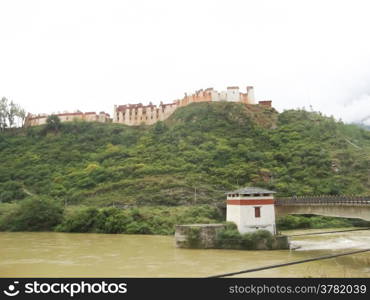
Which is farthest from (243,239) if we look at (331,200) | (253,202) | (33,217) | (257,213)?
(33,217)

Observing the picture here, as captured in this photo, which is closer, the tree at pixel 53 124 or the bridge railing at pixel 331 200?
the bridge railing at pixel 331 200

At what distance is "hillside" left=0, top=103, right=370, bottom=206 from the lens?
64.1 metres

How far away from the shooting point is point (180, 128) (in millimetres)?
92438

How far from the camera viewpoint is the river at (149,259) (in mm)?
24906

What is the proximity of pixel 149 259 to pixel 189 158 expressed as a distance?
45.6 m

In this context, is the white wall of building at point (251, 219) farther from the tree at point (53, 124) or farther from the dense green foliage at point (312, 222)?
the tree at point (53, 124)

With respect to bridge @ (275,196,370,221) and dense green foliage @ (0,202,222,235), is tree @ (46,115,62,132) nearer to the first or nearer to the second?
dense green foliage @ (0,202,222,235)

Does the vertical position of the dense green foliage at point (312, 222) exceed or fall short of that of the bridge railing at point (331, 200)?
it falls short

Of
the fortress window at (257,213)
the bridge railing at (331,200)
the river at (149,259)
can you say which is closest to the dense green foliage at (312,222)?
the river at (149,259)

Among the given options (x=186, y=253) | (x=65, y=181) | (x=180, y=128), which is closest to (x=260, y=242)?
(x=186, y=253)

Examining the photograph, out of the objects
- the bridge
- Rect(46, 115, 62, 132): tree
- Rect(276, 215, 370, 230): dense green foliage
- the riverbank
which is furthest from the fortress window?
Rect(46, 115, 62, 132): tree

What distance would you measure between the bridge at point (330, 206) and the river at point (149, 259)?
11.8 feet

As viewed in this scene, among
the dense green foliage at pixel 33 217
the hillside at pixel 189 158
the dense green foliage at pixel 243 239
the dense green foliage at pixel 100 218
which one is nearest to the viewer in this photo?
the dense green foliage at pixel 243 239

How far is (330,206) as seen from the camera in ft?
115
